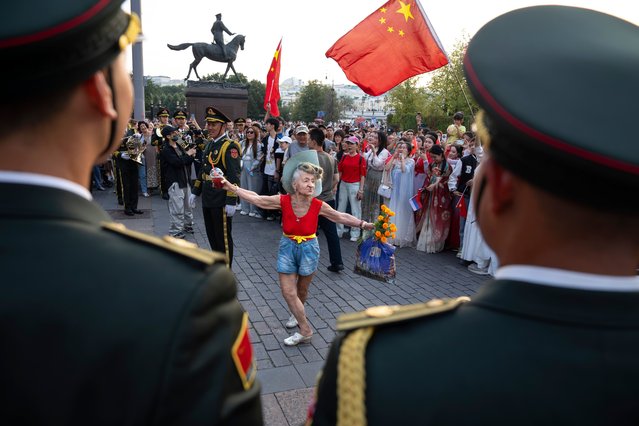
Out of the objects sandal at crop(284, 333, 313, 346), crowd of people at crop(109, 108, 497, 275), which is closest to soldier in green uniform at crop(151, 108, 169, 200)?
crowd of people at crop(109, 108, 497, 275)

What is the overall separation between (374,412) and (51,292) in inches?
28.1

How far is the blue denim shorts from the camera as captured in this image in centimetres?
464

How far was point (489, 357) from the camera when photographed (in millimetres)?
1007

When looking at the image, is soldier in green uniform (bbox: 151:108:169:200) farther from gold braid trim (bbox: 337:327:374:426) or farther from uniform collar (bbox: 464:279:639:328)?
uniform collar (bbox: 464:279:639:328)

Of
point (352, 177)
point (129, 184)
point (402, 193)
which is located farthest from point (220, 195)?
point (129, 184)

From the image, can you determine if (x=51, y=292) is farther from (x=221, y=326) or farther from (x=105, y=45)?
(x=105, y=45)

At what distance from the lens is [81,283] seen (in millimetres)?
982

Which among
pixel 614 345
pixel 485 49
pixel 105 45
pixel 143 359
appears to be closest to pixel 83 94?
pixel 105 45

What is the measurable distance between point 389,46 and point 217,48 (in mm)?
16745

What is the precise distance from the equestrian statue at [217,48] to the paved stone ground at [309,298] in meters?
13.3

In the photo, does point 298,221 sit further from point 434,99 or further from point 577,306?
point 434,99

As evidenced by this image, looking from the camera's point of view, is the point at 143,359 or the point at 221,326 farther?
the point at 221,326

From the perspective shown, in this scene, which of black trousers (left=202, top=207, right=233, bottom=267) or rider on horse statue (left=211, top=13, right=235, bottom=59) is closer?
black trousers (left=202, top=207, right=233, bottom=267)

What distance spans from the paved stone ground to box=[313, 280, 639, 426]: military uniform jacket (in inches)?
107
